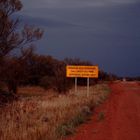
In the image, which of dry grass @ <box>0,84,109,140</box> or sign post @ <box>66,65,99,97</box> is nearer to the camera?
dry grass @ <box>0,84,109,140</box>

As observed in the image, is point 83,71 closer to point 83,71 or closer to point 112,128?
point 83,71

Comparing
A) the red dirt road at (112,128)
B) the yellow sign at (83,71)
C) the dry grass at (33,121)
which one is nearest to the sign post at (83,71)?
the yellow sign at (83,71)

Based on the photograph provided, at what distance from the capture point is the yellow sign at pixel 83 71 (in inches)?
1347

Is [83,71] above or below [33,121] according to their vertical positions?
above

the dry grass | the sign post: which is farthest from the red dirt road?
the sign post

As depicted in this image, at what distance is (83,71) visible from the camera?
3434cm

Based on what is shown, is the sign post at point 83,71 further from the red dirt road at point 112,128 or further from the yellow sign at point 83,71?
the red dirt road at point 112,128

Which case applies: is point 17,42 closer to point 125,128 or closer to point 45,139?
point 125,128

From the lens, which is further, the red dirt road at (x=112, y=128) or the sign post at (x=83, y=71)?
the sign post at (x=83, y=71)

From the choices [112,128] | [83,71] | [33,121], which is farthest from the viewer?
[83,71]

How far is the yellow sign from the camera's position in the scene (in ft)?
112

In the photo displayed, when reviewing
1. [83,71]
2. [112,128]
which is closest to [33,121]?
[112,128]

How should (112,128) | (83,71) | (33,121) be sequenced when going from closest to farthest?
(33,121), (112,128), (83,71)

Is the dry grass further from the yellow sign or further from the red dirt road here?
the yellow sign
